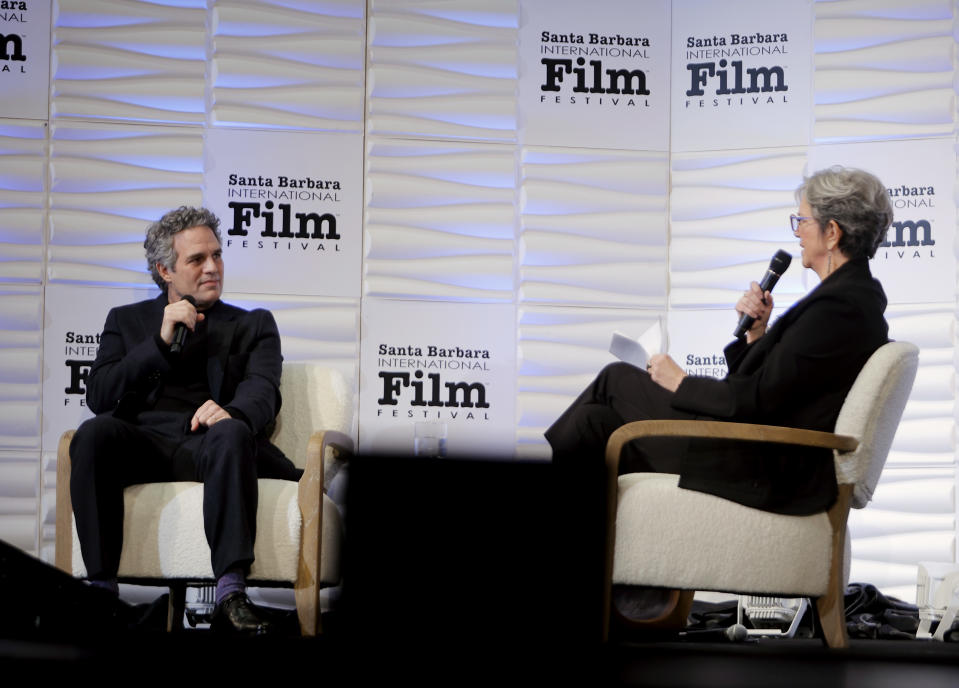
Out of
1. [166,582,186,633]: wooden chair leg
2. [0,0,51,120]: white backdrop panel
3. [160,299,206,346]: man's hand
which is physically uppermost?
[0,0,51,120]: white backdrop panel

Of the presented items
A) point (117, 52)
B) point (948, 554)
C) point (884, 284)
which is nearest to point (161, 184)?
point (117, 52)

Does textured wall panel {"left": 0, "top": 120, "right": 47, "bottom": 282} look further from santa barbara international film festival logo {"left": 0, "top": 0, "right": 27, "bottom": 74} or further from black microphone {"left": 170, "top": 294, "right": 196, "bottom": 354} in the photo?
black microphone {"left": 170, "top": 294, "right": 196, "bottom": 354}

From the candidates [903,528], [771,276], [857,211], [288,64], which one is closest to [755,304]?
[771,276]

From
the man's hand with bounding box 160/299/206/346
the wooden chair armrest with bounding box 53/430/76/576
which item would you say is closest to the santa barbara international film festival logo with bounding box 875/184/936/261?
the man's hand with bounding box 160/299/206/346

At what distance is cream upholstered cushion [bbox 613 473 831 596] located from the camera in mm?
3271

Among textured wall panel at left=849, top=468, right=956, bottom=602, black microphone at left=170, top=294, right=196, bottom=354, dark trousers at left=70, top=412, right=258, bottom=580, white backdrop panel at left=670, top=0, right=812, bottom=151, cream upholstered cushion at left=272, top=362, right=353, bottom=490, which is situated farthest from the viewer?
white backdrop panel at left=670, top=0, right=812, bottom=151

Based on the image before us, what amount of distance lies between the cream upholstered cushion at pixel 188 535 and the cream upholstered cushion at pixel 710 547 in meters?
1.06

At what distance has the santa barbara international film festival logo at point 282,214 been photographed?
215 inches

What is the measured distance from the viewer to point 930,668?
2.11 metres

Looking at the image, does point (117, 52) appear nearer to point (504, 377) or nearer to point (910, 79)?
point (504, 377)

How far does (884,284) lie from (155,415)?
3.41 metres

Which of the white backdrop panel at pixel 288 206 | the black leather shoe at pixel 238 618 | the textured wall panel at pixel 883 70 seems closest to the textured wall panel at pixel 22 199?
the white backdrop panel at pixel 288 206

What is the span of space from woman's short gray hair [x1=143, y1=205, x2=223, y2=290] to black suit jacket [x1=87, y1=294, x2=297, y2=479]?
0.54 feet

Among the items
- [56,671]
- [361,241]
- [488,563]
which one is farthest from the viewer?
[361,241]
